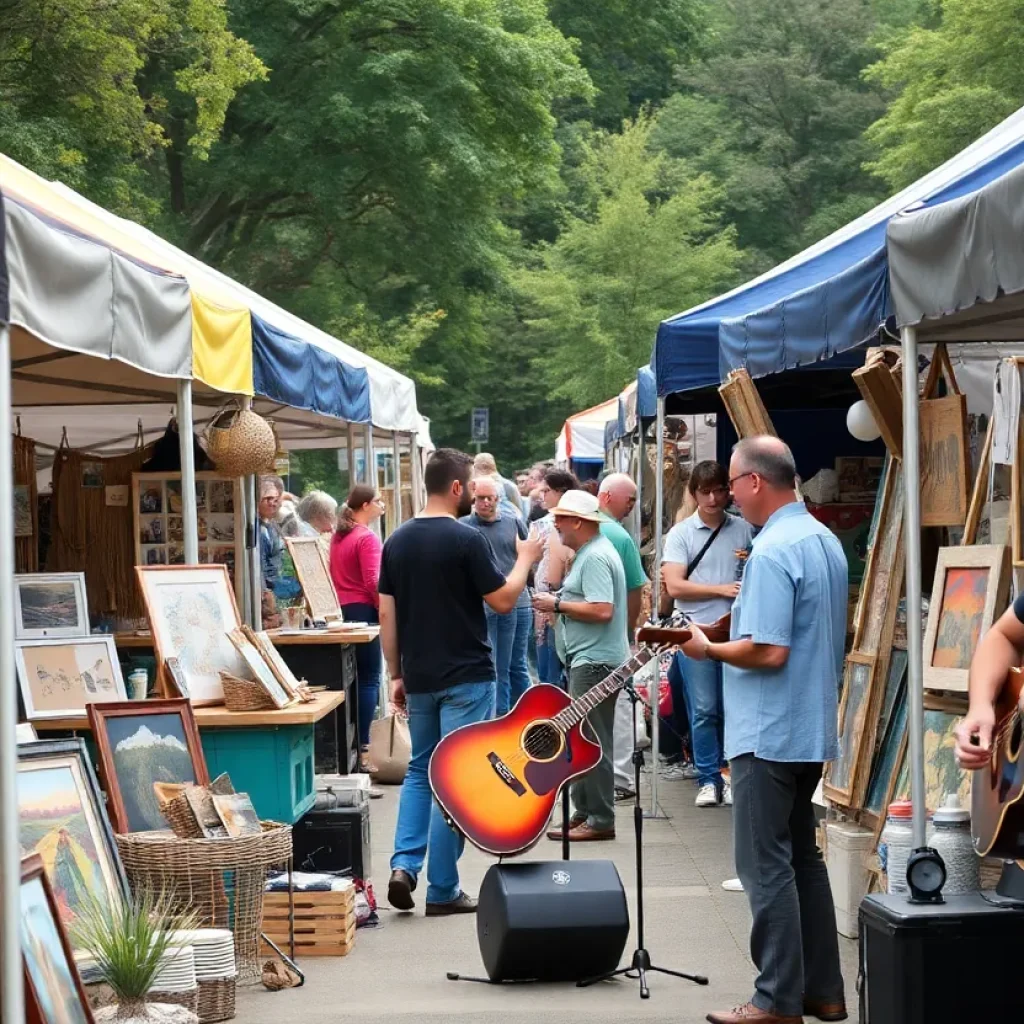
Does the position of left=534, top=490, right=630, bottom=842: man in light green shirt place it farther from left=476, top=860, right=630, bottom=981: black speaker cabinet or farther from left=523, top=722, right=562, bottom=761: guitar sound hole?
left=476, top=860, right=630, bottom=981: black speaker cabinet

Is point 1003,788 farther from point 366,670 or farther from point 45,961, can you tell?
point 366,670

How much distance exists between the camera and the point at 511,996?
20.6ft

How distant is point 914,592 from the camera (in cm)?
545

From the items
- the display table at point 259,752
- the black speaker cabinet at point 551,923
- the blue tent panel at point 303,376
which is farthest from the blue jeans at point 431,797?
the blue tent panel at point 303,376

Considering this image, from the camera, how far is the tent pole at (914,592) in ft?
17.5

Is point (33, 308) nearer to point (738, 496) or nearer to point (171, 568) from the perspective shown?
point (738, 496)

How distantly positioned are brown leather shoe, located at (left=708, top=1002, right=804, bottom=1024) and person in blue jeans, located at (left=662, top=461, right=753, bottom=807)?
172 inches

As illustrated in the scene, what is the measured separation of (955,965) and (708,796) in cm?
584

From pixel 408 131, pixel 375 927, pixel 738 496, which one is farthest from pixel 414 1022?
pixel 408 131

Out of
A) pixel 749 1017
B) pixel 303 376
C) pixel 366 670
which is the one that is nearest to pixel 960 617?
pixel 749 1017

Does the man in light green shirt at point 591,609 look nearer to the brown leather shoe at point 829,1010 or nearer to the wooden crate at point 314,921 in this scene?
the wooden crate at point 314,921

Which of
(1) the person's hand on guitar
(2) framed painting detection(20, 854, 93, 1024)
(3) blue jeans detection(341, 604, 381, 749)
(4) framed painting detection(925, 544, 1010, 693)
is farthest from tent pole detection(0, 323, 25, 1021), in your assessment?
(3) blue jeans detection(341, 604, 381, 749)

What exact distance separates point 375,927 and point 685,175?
111 ft

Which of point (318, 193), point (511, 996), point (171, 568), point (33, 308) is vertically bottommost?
point (511, 996)
